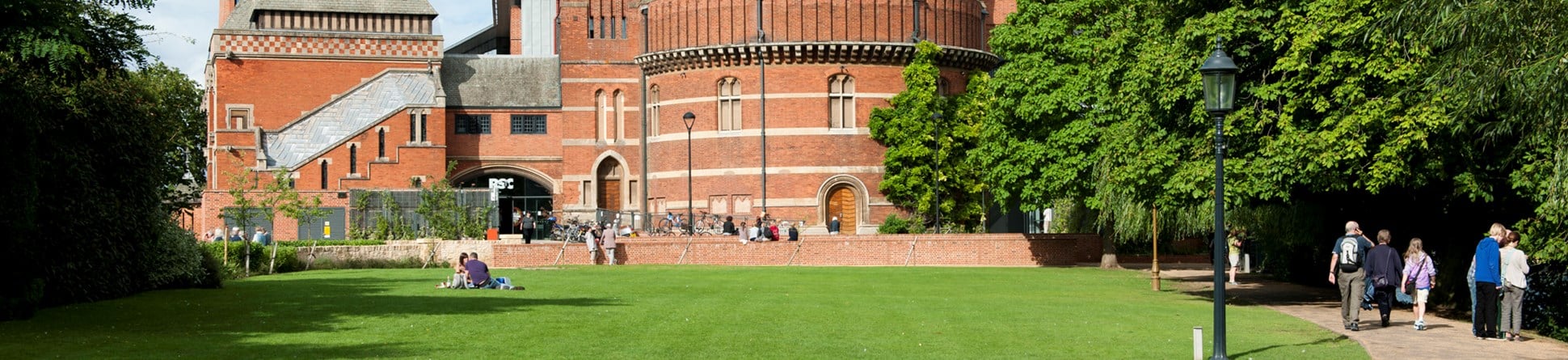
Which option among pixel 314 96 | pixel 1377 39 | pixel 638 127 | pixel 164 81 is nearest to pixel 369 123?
pixel 314 96

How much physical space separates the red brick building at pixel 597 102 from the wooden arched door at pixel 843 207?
0.24ft

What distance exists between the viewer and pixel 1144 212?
40156mm

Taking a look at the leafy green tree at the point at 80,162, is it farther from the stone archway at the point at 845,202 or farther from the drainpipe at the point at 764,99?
the stone archway at the point at 845,202

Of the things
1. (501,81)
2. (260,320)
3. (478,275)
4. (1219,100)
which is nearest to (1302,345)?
(1219,100)

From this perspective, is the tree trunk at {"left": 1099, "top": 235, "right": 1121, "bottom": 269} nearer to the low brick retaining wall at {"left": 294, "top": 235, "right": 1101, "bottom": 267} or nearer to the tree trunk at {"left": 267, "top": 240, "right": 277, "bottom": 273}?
the low brick retaining wall at {"left": 294, "top": 235, "right": 1101, "bottom": 267}

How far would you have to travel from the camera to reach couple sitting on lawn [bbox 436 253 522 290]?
30.0 m

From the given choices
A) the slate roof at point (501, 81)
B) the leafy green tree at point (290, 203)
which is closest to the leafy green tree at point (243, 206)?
the leafy green tree at point (290, 203)

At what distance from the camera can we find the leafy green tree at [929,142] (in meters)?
58.3

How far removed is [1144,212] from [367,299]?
20643 mm

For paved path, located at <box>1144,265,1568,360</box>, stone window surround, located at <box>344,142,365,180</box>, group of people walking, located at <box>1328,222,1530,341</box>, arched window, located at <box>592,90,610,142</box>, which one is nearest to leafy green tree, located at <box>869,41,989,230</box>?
arched window, located at <box>592,90,610,142</box>

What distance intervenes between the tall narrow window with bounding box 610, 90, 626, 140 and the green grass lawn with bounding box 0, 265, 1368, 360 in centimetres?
3188

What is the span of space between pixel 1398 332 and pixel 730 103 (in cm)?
4018

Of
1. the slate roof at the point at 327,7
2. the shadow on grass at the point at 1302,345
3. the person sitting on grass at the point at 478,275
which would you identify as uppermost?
the slate roof at the point at 327,7

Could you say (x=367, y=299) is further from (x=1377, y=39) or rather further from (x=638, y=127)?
(x=638, y=127)
